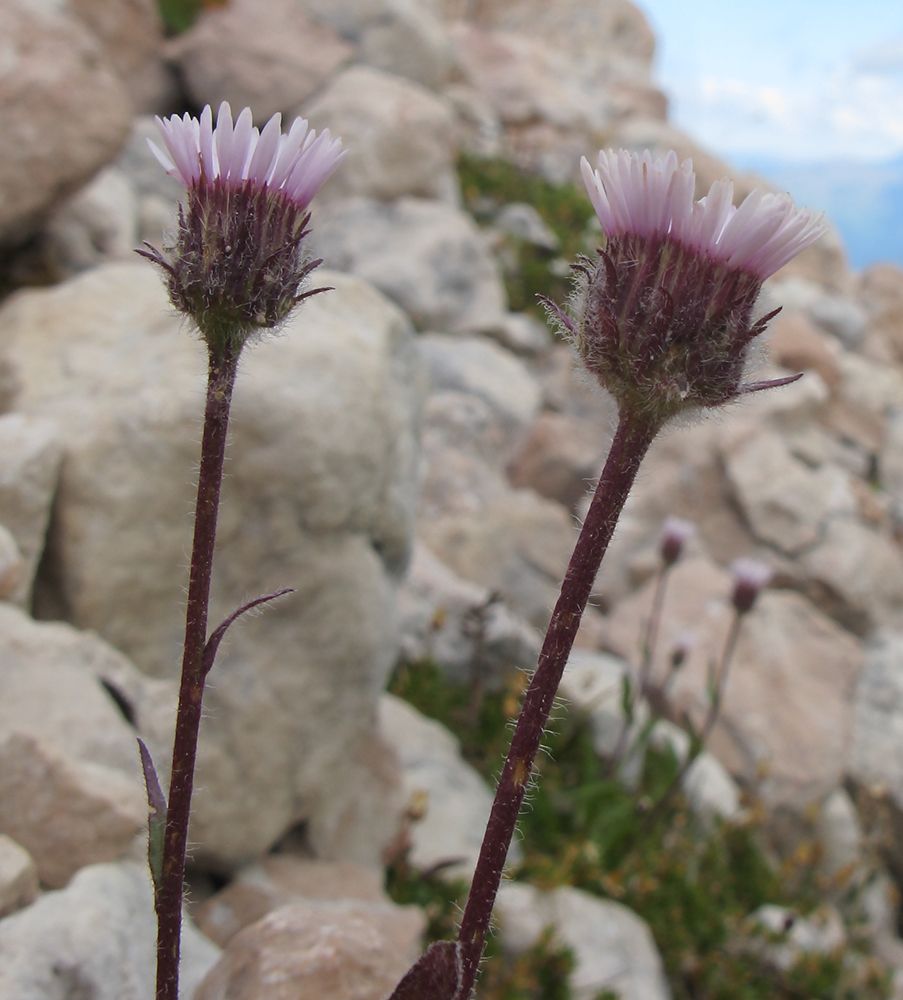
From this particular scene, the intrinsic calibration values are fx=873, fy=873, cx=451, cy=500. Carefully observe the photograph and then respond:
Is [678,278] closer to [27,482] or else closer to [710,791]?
[27,482]

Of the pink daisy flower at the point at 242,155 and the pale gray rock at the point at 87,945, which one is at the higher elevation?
the pink daisy flower at the point at 242,155

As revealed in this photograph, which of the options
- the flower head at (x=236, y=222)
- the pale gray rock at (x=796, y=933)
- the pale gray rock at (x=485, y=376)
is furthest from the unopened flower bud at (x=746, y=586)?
the pale gray rock at (x=485, y=376)

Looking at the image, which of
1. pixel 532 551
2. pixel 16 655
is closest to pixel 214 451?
pixel 16 655

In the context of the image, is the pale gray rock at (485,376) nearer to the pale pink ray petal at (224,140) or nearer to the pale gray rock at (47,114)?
the pale gray rock at (47,114)

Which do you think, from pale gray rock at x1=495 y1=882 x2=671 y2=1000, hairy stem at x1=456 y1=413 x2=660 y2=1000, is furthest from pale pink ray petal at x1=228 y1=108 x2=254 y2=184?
pale gray rock at x1=495 y1=882 x2=671 y2=1000

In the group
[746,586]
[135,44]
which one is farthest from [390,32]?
[746,586]

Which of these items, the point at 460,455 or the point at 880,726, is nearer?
the point at 880,726

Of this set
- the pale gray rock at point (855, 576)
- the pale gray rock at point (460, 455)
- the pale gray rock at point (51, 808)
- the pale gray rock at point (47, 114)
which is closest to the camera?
the pale gray rock at point (51, 808)
